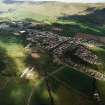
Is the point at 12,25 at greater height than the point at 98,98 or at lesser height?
greater

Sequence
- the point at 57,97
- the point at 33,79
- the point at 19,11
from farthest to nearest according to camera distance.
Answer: the point at 19,11
the point at 33,79
the point at 57,97

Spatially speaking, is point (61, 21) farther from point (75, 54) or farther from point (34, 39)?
point (75, 54)

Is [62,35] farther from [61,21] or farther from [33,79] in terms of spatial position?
[33,79]

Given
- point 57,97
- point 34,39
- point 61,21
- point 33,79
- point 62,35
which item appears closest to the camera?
point 57,97

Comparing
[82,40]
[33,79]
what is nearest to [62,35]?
[82,40]

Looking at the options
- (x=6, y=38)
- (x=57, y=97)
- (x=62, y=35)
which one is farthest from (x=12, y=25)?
(x=57, y=97)

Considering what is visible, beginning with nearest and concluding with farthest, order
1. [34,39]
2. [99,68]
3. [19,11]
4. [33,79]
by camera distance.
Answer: [33,79], [99,68], [34,39], [19,11]

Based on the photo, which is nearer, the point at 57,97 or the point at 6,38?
the point at 57,97

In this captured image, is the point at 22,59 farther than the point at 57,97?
Yes

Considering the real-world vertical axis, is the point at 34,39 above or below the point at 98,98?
above
